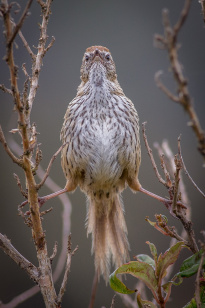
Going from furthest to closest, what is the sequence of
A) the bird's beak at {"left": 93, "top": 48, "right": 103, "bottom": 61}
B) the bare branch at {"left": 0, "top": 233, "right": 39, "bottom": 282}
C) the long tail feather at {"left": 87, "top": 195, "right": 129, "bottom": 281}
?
1. the bird's beak at {"left": 93, "top": 48, "right": 103, "bottom": 61}
2. the long tail feather at {"left": 87, "top": 195, "right": 129, "bottom": 281}
3. the bare branch at {"left": 0, "top": 233, "right": 39, "bottom": 282}

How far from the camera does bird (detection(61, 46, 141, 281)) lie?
3451 mm

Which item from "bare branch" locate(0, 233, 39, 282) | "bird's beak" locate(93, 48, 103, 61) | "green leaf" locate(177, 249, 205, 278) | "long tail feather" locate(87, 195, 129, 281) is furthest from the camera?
"bird's beak" locate(93, 48, 103, 61)

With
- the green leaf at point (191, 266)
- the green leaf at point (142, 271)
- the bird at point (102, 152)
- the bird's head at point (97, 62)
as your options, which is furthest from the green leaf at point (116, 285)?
the bird's head at point (97, 62)

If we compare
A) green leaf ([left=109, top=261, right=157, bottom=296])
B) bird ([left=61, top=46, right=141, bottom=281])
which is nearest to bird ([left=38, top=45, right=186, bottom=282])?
bird ([left=61, top=46, right=141, bottom=281])

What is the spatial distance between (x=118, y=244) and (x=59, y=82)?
3.91 m

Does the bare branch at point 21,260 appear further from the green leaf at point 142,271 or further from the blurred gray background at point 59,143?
the blurred gray background at point 59,143

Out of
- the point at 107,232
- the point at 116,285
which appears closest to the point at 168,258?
the point at 116,285

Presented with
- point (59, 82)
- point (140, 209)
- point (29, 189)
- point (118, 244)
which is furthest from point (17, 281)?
point (29, 189)

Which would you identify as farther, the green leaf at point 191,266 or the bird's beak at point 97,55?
the bird's beak at point 97,55

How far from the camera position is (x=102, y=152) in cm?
345

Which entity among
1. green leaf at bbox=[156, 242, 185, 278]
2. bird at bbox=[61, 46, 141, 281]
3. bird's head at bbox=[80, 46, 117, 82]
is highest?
bird's head at bbox=[80, 46, 117, 82]

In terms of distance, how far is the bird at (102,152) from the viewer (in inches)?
136

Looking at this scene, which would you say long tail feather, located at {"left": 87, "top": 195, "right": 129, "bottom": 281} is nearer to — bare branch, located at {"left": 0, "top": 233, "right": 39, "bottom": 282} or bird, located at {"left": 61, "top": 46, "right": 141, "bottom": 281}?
bird, located at {"left": 61, "top": 46, "right": 141, "bottom": 281}

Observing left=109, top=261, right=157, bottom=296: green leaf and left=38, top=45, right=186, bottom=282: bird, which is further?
left=38, top=45, right=186, bottom=282: bird
